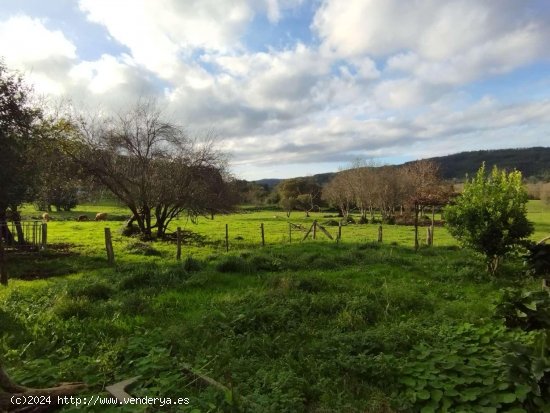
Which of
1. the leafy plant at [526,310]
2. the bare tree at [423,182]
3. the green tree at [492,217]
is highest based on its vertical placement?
the bare tree at [423,182]

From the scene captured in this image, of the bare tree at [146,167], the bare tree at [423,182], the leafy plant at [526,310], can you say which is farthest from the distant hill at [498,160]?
the leafy plant at [526,310]

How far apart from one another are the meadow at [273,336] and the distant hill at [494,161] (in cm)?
11324

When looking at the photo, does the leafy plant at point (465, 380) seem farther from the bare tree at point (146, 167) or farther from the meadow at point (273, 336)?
the bare tree at point (146, 167)

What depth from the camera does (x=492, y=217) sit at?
12.5 m

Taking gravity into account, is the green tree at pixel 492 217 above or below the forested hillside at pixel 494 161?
below

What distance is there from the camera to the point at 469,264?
47.2 ft

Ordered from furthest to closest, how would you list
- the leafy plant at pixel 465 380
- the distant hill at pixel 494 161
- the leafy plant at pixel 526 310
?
the distant hill at pixel 494 161
the leafy plant at pixel 526 310
the leafy plant at pixel 465 380

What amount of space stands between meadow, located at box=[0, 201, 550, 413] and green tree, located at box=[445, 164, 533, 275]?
1014 millimetres

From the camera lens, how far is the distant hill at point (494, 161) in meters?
128

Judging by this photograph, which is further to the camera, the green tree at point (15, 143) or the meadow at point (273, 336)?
the green tree at point (15, 143)

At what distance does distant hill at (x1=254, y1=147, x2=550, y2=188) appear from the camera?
420 feet

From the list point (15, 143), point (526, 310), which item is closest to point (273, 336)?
point (526, 310)

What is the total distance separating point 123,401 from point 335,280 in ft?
26.6

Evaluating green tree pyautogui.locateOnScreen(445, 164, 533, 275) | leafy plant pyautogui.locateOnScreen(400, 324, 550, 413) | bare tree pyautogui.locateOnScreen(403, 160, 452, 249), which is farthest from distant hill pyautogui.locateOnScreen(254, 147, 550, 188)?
leafy plant pyautogui.locateOnScreen(400, 324, 550, 413)
